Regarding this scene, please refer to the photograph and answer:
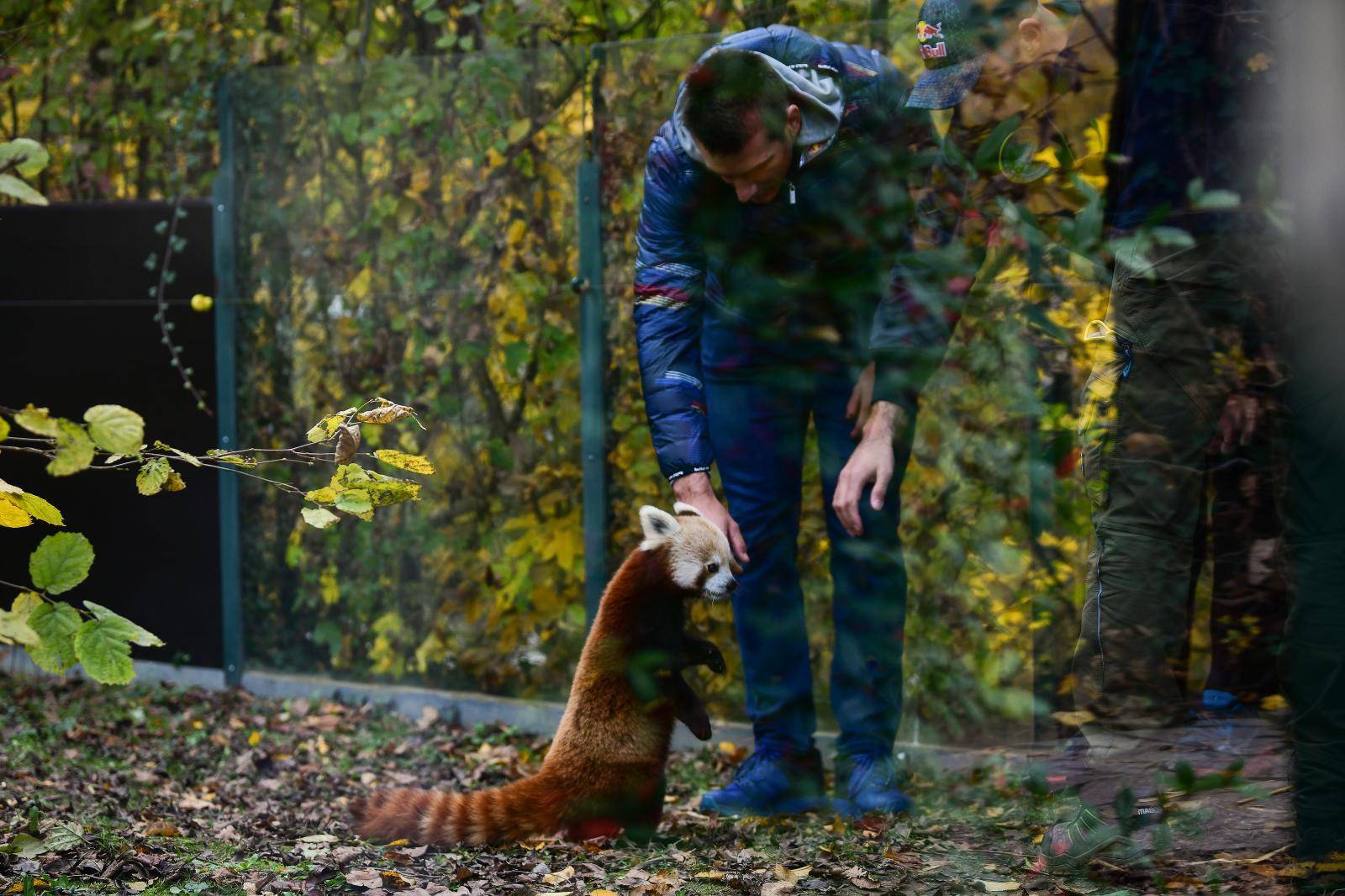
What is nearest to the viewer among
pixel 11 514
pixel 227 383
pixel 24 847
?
pixel 11 514

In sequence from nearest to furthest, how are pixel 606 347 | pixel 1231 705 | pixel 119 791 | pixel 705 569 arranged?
pixel 1231 705 → pixel 705 569 → pixel 119 791 → pixel 606 347

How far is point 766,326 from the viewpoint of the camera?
416 cm

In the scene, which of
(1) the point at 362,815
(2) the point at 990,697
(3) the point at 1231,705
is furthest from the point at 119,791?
(3) the point at 1231,705

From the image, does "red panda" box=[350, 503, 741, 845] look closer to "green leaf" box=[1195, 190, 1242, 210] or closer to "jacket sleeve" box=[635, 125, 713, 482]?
"jacket sleeve" box=[635, 125, 713, 482]

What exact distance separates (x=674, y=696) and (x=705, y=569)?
1.38 feet

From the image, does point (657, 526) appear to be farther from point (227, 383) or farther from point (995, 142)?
point (227, 383)

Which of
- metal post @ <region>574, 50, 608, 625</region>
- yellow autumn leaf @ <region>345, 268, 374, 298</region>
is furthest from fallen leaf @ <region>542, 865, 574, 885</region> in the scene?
yellow autumn leaf @ <region>345, 268, 374, 298</region>

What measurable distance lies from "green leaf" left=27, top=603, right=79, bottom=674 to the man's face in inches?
86.8

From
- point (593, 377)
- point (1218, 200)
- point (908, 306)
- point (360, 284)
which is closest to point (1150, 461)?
point (1218, 200)

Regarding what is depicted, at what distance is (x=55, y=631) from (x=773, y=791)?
2439 mm

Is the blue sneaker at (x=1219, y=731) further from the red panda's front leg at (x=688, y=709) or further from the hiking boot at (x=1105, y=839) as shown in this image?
the red panda's front leg at (x=688, y=709)

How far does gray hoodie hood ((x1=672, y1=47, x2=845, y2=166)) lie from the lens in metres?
3.85

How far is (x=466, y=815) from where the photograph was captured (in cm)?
372

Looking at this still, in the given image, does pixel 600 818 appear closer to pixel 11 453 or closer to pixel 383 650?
pixel 383 650
